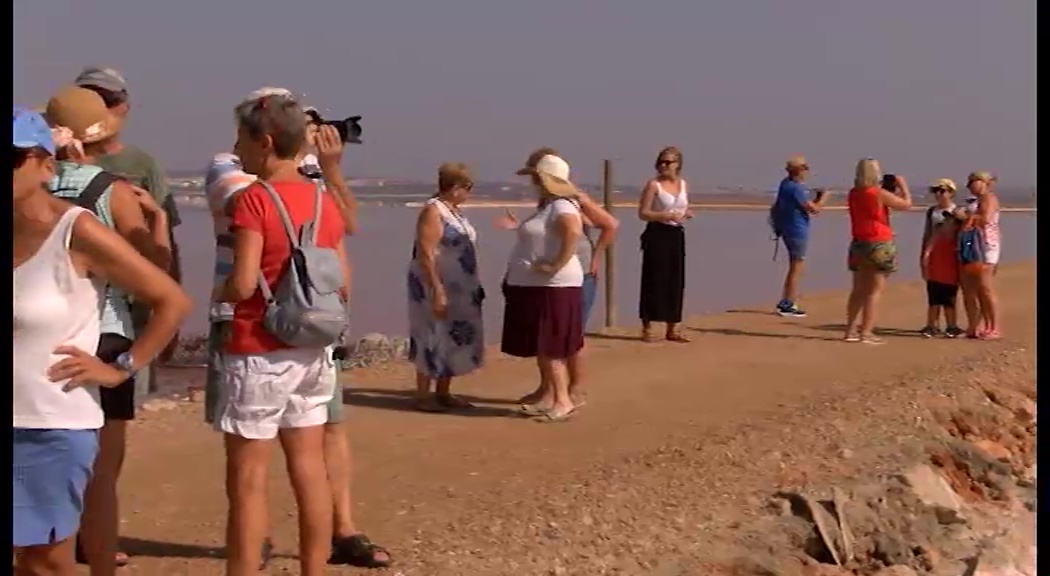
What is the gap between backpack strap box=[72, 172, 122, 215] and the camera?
3.68m

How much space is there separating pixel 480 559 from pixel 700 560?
857mm

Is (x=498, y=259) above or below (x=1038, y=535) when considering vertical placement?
above

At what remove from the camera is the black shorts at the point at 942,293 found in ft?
35.0

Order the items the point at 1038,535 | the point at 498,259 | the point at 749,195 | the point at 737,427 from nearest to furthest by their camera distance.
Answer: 1. the point at 1038,535
2. the point at 737,427
3. the point at 498,259
4. the point at 749,195

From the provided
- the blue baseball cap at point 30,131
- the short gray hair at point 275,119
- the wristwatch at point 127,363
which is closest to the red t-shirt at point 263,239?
the short gray hair at point 275,119

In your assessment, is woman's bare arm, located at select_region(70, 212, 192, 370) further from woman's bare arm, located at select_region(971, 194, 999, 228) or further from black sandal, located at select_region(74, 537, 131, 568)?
woman's bare arm, located at select_region(971, 194, 999, 228)

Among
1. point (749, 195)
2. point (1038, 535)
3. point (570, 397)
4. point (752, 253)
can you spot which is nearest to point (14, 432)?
point (570, 397)

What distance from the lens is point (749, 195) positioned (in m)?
50.8

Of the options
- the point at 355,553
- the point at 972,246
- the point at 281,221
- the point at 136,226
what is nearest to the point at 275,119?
the point at 281,221

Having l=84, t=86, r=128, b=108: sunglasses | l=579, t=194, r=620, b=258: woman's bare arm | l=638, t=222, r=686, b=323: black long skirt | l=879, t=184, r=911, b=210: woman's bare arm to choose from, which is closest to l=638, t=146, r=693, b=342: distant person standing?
Answer: l=638, t=222, r=686, b=323: black long skirt

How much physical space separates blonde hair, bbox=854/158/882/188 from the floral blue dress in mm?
3700

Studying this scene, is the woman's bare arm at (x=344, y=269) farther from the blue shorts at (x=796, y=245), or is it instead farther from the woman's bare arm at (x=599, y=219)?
the blue shorts at (x=796, y=245)

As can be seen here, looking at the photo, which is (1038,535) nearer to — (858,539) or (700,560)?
(858,539)

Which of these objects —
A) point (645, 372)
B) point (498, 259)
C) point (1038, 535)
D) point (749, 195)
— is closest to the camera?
point (1038, 535)
